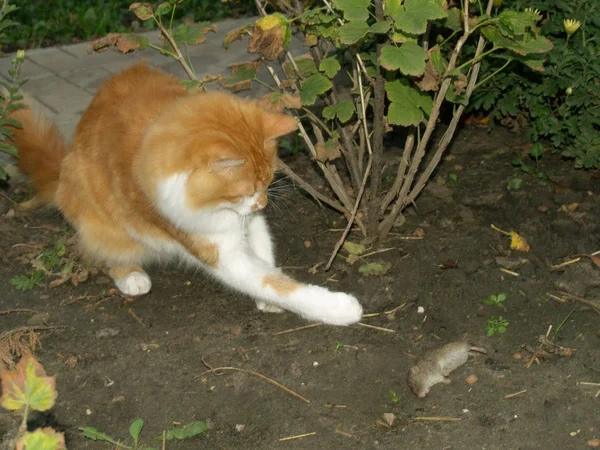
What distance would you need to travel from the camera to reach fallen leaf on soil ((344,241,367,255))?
3.55 metres

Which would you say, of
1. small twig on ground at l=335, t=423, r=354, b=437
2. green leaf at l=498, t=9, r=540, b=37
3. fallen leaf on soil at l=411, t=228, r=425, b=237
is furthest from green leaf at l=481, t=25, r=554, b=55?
small twig on ground at l=335, t=423, r=354, b=437

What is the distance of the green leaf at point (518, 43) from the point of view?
2750 millimetres

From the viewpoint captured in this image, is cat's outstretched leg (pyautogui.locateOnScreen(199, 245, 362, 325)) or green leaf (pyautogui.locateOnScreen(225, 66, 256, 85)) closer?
green leaf (pyautogui.locateOnScreen(225, 66, 256, 85))

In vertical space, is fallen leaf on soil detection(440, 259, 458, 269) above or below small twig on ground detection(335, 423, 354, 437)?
above

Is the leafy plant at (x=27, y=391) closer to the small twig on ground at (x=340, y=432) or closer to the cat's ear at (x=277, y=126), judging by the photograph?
the small twig on ground at (x=340, y=432)

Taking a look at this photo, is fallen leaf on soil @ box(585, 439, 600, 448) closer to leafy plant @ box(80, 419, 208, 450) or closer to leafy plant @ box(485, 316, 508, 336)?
leafy plant @ box(485, 316, 508, 336)

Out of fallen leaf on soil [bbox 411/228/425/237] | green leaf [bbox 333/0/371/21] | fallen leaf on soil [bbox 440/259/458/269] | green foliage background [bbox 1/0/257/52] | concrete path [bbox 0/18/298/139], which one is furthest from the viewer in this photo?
green foliage background [bbox 1/0/257/52]

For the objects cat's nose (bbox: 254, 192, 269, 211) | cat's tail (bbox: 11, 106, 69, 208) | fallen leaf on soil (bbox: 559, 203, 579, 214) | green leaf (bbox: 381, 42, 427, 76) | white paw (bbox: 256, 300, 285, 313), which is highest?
green leaf (bbox: 381, 42, 427, 76)

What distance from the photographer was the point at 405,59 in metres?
2.51

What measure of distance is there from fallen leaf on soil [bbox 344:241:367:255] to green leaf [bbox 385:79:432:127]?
32.4 inches

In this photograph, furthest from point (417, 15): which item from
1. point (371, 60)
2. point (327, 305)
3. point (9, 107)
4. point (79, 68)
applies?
point (79, 68)

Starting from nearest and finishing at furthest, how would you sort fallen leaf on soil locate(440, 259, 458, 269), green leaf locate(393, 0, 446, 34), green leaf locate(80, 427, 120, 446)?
1. green leaf locate(393, 0, 446, 34)
2. green leaf locate(80, 427, 120, 446)
3. fallen leaf on soil locate(440, 259, 458, 269)

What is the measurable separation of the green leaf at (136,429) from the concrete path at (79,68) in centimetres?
261

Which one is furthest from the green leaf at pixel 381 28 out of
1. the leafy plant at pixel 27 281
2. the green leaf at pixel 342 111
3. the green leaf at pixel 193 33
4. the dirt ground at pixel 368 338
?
the leafy plant at pixel 27 281
